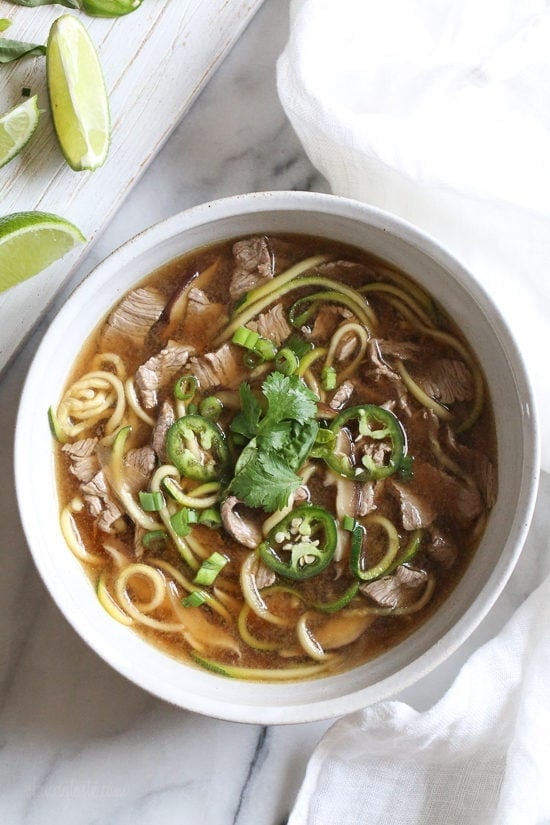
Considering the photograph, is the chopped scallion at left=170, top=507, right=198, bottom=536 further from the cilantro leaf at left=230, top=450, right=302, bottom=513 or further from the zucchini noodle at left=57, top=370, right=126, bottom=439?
the zucchini noodle at left=57, top=370, right=126, bottom=439

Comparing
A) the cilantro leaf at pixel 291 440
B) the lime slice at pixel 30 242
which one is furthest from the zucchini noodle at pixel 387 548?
the lime slice at pixel 30 242

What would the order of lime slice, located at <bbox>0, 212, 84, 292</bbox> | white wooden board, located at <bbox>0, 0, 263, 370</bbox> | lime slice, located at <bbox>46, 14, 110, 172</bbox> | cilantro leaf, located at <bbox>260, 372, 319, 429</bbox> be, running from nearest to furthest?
1. cilantro leaf, located at <bbox>260, 372, 319, 429</bbox>
2. lime slice, located at <bbox>0, 212, 84, 292</bbox>
3. lime slice, located at <bbox>46, 14, 110, 172</bbox>
4. white wooden board, located at <bbox>0, 0, 263, 370</bbox>

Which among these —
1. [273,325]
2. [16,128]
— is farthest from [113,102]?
[273,325]

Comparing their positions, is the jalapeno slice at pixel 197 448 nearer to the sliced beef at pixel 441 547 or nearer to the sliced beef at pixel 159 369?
the sliced beef at pixel 159 369

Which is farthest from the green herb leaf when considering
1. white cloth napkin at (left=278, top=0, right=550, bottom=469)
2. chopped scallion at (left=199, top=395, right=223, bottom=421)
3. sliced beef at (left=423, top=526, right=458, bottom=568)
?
sliced beef at (left=423, top=526, right=458, bottom=568)

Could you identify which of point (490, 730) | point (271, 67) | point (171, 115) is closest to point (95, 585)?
point (490, 730)
